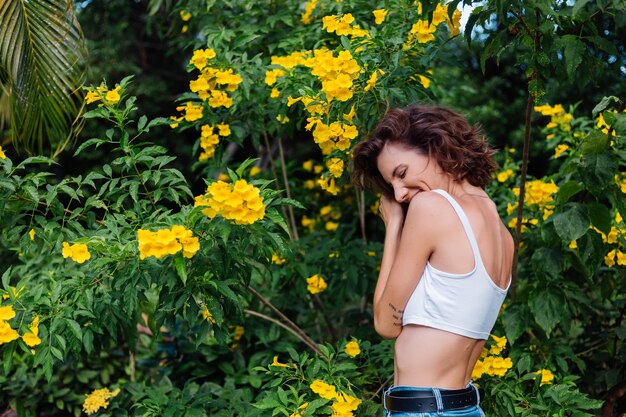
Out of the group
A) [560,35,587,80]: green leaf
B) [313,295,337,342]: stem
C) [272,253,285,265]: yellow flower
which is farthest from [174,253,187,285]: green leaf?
[313,295,337,342]: stem

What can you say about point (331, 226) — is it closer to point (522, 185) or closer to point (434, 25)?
point (522, 185)

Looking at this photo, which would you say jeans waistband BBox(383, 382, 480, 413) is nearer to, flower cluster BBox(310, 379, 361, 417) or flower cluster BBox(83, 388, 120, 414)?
flower cluster BBox(310, 379, 361, 417)

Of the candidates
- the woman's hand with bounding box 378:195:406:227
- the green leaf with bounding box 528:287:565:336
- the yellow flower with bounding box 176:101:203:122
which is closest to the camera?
the woman's hand with bounding box 378:195:406:227

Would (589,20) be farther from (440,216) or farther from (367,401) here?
(367,401)

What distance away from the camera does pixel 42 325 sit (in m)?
2.49

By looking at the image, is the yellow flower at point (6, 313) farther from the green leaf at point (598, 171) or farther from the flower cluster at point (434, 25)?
the green leaf at point (598, 171)

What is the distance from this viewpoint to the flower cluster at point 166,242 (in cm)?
192

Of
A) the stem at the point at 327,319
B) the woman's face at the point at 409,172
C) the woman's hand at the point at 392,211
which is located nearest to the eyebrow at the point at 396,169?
the woman's face at the point at 409,172

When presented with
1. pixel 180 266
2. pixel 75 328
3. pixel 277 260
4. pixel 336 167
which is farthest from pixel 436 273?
pixel 277 260

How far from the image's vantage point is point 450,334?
5.99 ft

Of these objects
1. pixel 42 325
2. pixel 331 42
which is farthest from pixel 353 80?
pixel 42 325

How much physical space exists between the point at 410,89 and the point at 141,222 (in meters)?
1.07

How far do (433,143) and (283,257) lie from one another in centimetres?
130

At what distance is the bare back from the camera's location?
1.79m
